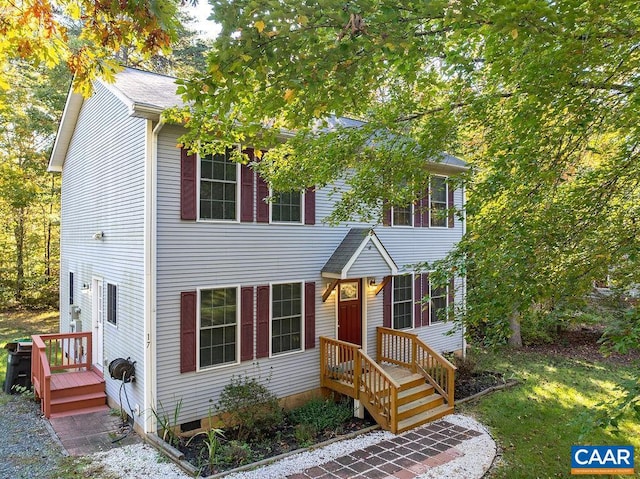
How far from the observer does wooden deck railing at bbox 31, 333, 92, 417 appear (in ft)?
25.3

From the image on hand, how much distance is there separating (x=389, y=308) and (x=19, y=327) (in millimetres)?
14822

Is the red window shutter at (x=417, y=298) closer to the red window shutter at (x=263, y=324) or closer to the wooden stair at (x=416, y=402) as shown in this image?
the wooden stair at (x=416, y=402)

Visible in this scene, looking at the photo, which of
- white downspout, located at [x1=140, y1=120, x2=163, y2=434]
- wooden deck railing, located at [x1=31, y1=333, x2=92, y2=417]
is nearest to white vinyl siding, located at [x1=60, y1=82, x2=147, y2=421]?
white downspout, located at [x1=140, y1=120, x2=163, y2=434]

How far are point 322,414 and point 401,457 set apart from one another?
1.98m

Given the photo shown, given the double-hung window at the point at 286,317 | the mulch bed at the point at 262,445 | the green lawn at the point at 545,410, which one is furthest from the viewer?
the double-hung window at the point at 286,317

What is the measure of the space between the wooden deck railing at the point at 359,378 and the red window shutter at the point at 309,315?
271mm

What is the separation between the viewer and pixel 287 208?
349 inches

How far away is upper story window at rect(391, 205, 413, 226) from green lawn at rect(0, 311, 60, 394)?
478 inches

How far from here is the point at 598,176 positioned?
538cm

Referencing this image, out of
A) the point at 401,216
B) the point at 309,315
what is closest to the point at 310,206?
the point at 309,315

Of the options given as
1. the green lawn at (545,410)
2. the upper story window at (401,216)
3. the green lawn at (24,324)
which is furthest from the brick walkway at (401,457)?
the green lawn at (24,324)

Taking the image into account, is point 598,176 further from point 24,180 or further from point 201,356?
point 24,180

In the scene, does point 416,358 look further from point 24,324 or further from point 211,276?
point 24,324

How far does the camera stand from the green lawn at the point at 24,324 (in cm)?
1510
